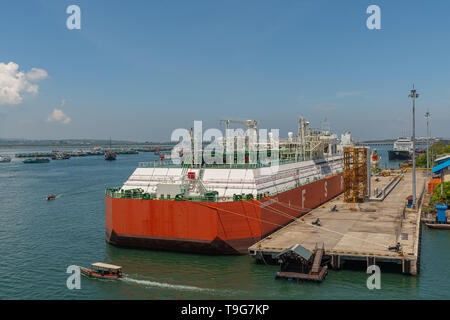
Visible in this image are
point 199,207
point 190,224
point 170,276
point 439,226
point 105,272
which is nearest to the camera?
→ point 170,276

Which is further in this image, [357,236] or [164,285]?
[357,236]

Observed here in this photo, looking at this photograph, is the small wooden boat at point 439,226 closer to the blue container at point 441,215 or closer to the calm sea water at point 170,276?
the blue container at point 441,215

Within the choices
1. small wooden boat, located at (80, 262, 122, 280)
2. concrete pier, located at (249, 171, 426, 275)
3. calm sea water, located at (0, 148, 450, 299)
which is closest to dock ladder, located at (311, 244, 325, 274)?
concrete pier, located at (249, 171, 426, 275)

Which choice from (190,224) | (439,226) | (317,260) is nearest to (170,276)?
(190,224)

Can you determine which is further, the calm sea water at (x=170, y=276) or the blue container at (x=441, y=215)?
the blue container at (x=441, y=215)

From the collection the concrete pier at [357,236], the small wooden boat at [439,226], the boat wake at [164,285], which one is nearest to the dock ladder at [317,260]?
the concrete pier at [357,236]

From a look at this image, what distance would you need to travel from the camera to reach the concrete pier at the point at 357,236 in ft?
81.1

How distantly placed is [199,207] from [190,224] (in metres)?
1.45

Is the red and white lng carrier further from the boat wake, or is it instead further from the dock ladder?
the dock ladder

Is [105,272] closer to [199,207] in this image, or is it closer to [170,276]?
[170,276]

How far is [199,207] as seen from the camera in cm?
2742
